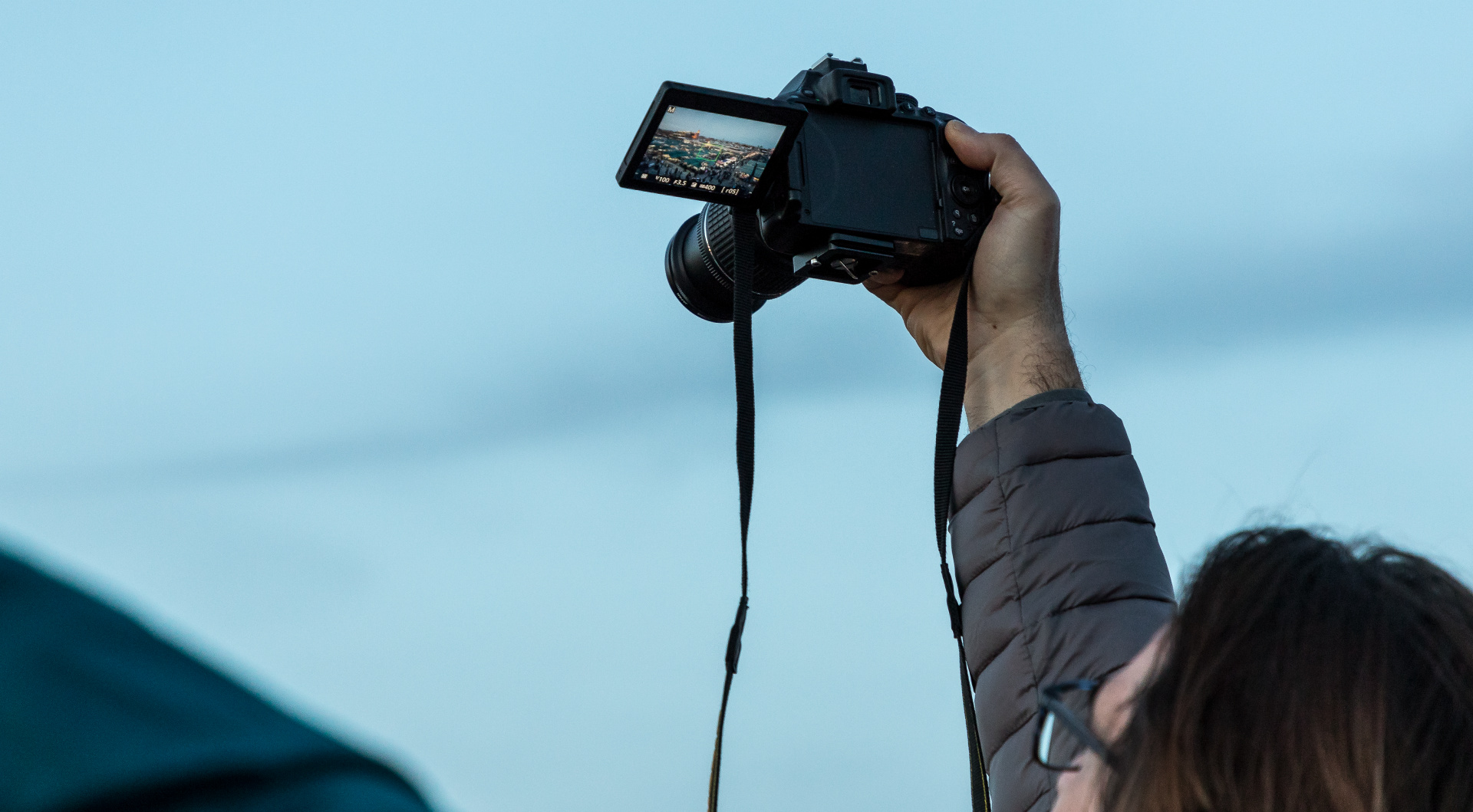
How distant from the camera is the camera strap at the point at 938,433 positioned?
1669 mm

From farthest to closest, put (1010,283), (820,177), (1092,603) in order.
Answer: (1010,283) < (820,177) < (1092,603)

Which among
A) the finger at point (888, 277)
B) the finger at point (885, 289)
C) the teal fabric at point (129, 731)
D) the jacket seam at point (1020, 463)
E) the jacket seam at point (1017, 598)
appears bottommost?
the jacket seam at point (1017, 598)

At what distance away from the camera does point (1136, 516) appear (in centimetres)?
166

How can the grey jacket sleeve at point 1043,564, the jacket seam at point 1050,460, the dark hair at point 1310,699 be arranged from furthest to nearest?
the jacket seam at point 1050,460 < the grey jacket sleeve at point 1043,564 < the dark hair at point 1310,699

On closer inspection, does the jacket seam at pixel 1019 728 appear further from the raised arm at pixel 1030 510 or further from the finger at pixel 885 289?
the finger at pixel 885 289

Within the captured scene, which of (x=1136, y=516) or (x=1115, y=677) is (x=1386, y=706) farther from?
(x=1136, y=516)

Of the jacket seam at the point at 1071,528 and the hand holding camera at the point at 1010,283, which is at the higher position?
the hand holding camera at the point at 1010,283

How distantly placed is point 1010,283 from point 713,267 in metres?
0.44

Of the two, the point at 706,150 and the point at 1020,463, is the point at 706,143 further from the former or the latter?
the point at 1020,463

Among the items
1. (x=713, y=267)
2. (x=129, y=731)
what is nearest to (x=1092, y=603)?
(x=713, y=267)

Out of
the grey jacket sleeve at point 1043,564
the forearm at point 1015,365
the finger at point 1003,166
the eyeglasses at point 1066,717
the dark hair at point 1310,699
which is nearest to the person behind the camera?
the dark hair at point 1310,699

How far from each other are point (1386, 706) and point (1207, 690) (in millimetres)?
105

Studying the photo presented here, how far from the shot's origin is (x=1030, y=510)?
5.40 ft

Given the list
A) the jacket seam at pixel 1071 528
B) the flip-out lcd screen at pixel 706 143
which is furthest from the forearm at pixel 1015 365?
the flip-out lcd screen at pixel 706 143
